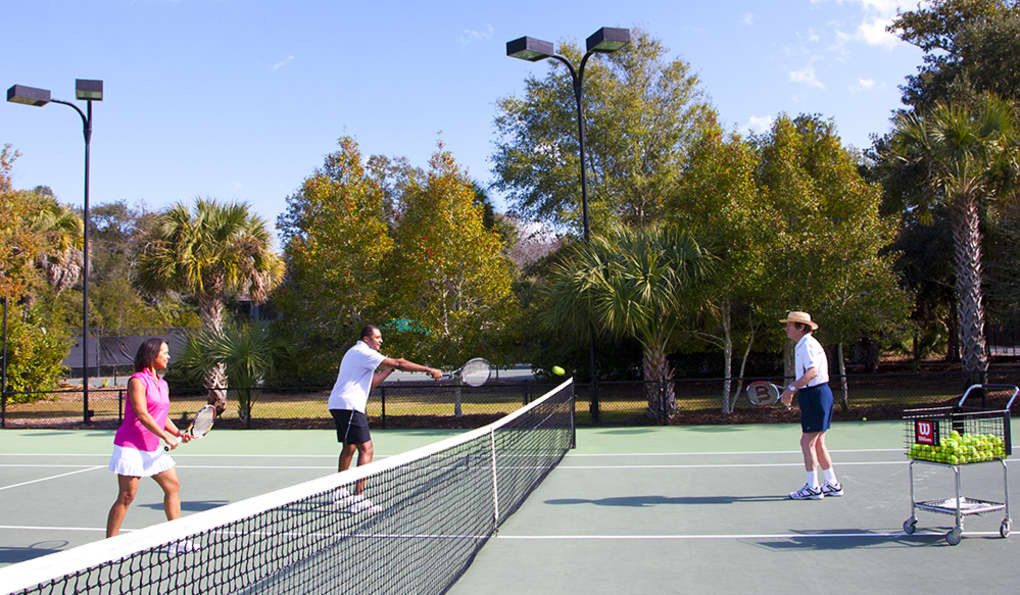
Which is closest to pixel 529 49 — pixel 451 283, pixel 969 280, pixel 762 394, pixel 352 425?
pixel 451 283

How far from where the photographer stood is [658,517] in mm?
7270

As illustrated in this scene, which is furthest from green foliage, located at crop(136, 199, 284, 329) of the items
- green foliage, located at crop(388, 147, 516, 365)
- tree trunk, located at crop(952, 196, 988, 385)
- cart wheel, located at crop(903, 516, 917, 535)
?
cart wheel, located at crop(903, 516, 917, 535)

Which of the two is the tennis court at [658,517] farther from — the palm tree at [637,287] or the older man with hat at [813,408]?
the palm tree at [637,287]

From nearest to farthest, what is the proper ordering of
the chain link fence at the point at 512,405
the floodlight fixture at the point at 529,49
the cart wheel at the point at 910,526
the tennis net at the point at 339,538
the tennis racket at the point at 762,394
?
the tennis net at the point at 339,538 < the cart wheel at the point at 910,526 < the tennis racket at the point at 762,394 < the floodlight fixture at the point at 529,49 < the chain link fence at the point at 512,405

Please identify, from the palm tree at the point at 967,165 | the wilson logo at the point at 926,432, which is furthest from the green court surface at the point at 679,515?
the palm tree at the point at 967,165

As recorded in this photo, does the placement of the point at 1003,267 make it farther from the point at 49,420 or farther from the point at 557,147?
the point at 49,420

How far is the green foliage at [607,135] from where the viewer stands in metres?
26.7

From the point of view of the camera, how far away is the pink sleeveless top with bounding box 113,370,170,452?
5840 mm

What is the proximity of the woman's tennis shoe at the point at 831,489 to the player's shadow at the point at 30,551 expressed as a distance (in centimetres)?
727

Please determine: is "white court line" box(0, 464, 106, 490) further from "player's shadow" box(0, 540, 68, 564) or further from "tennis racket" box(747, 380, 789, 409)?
"tennis racket" box(747, 380, 789, 409)

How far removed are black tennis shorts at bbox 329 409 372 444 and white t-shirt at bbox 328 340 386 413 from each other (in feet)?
0.20

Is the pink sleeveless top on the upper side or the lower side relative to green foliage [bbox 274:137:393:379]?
lower

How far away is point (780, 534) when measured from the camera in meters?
6.48

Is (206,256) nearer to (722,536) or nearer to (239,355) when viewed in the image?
(239,355)
